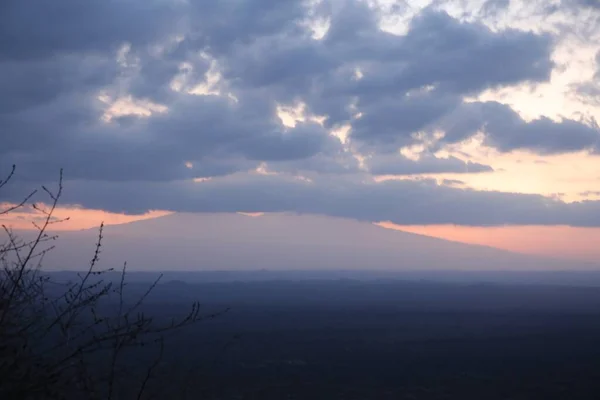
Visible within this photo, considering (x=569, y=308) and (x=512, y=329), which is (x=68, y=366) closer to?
(x=512, y=329)

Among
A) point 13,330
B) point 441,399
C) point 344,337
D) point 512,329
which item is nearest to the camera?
point 13,330

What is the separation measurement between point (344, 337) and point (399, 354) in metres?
10.8

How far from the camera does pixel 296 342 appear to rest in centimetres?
5194

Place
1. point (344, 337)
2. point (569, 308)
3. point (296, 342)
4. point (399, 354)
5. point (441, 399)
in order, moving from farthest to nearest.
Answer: point (569, 308), point (344, 337), point (296, 342), point (399, 354), point (441, 399)

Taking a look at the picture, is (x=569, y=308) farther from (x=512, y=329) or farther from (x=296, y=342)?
(x=296, y=342)

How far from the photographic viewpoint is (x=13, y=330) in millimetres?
3748

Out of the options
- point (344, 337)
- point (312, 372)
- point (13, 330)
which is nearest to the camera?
point (13, 330)

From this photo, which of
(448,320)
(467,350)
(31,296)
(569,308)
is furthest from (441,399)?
(569,308)

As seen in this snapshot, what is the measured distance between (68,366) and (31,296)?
2.29ft

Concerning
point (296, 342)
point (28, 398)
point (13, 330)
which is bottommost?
point (296, 342)

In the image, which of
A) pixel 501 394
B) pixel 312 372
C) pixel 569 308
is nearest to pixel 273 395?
pixel 312 372

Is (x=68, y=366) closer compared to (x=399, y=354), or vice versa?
(x=68, y=366)

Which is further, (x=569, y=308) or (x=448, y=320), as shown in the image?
(x=569, y=308)

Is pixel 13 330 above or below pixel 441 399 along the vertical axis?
above
